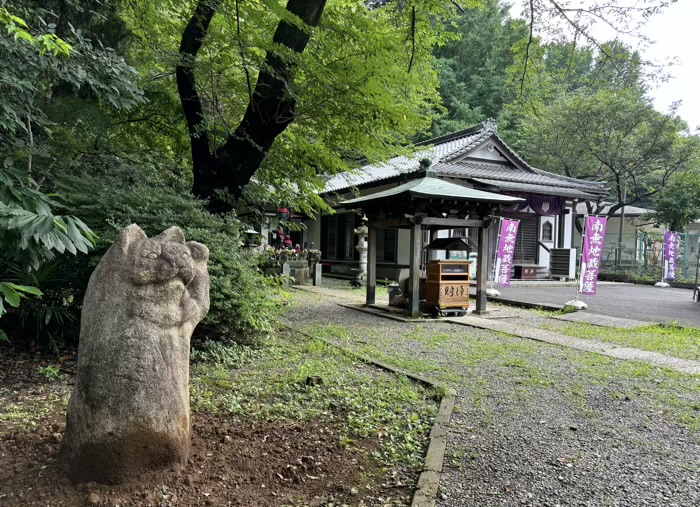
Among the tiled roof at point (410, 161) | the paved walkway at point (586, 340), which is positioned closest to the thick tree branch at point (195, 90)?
the paved walkway at point (586, 340)

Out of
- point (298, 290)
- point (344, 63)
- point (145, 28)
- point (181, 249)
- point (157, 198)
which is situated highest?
point (145, 28)

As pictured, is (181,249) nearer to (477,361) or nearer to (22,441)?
(22,441)

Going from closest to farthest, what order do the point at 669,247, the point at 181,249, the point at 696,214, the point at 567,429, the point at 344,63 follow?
the point at 181,249 → the point at 567,429 → the point at 344,63 → the point at 669,247 → the point at 696,214

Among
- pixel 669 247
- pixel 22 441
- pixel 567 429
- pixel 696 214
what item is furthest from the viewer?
pixel 696 214

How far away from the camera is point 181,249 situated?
8.35 feet

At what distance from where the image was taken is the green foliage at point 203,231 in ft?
16.2

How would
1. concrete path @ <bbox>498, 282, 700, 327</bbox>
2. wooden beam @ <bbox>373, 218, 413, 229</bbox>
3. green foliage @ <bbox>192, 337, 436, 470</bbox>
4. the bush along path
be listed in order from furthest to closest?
concrete path @ <bbox>498, 282, 700, 327</bbox>, wooden beam @ <bbox>373, 218, 413, 229</bbox>, green foliage @ <bbox>192, 337, 436, 470</bbox>, the bush along path

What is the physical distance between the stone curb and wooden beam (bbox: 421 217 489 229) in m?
4.23

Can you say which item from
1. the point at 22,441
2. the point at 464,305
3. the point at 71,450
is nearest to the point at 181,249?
the point at 71,450

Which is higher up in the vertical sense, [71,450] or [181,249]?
[181,249]

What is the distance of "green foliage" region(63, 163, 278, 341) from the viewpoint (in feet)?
16.2

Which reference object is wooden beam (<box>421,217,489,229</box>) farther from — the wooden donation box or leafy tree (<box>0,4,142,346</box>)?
leafy tree (<box>0,4,142,346</box>)

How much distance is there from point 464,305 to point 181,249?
736 cm

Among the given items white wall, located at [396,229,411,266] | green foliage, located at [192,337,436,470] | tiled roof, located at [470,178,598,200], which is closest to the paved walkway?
green foliage, located at [192,337,436,470]
